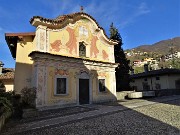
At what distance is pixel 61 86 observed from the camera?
13344 mm

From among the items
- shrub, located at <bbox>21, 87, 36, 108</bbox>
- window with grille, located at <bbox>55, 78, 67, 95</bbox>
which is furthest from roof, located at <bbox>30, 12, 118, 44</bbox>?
shrub, located at <bbox>21, 87, 36, 108</bbox>

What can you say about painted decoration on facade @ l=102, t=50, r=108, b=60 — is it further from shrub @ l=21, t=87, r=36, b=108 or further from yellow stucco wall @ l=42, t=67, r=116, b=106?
shrub @ l=21, t=87, r=36, b=108

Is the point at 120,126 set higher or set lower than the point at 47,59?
lower

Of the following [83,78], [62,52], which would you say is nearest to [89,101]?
[83,78]

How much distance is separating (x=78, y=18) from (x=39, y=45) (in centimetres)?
517

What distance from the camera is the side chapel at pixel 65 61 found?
41.2 ft

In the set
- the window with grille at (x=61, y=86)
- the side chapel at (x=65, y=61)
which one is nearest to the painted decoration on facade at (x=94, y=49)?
the side chapel at (x=65, y=61)

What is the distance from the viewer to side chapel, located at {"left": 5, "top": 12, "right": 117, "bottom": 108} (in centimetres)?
1257

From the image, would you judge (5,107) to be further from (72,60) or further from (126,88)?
(126,88)

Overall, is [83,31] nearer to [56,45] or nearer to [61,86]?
[56,45]

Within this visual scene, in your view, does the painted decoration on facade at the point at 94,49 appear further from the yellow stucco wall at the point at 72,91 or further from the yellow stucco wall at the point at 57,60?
the yellow stucco wall at the point at 72,91

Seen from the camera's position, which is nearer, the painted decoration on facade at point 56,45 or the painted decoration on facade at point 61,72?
the painted decoration on facade at point 61,72

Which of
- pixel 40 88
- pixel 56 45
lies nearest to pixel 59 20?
pixel 56 45

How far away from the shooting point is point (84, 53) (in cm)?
1573
